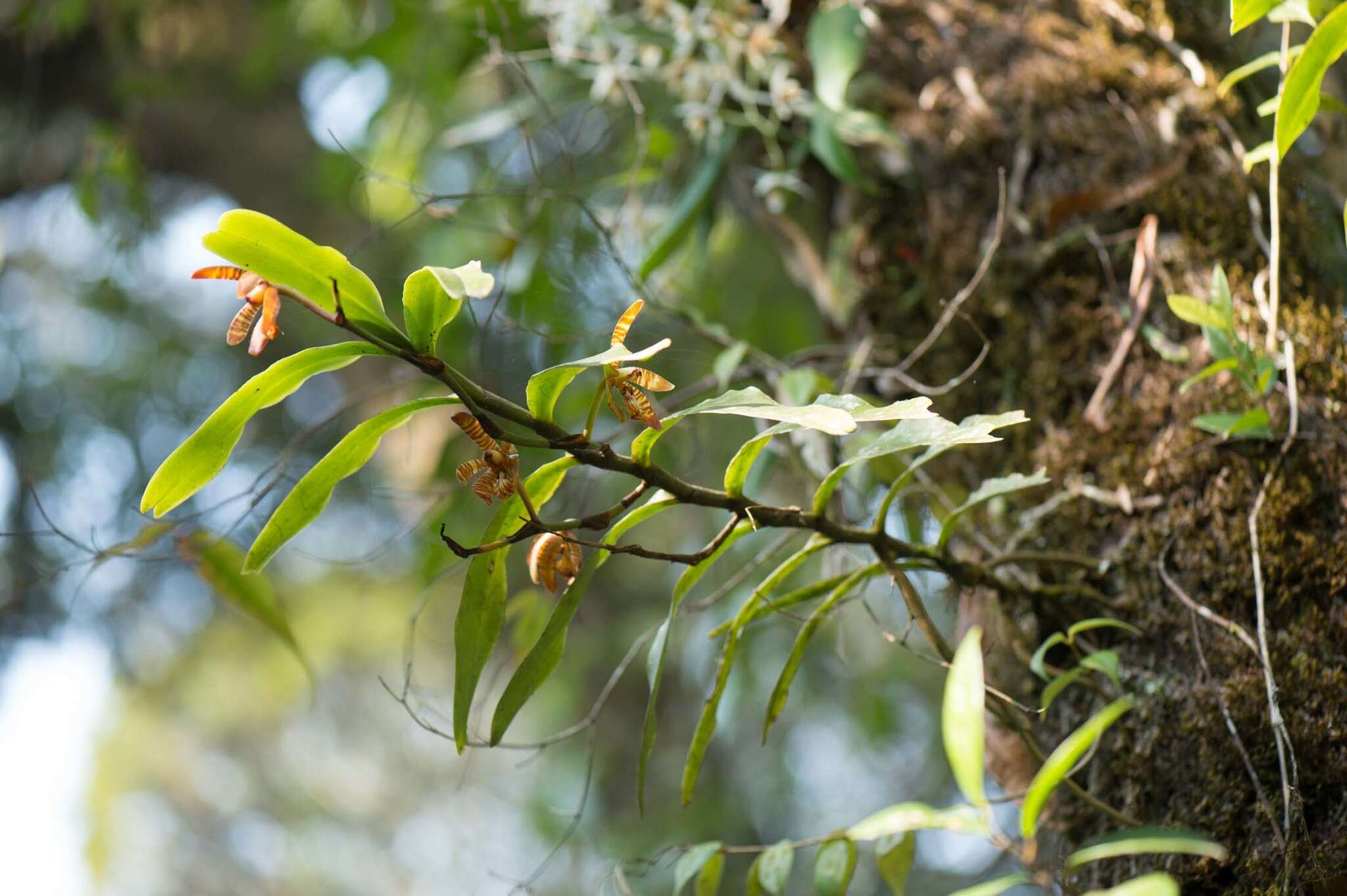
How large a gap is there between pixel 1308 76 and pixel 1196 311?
154mm

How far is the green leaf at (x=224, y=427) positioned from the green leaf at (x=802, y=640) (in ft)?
0.90

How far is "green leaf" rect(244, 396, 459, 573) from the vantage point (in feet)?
1.41

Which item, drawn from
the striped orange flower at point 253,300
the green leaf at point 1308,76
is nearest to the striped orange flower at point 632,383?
the striped orange flower at point 253,300

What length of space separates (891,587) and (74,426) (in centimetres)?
216

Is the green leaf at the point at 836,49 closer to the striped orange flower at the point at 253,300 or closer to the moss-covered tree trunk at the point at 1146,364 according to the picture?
the moss-covered tree trunk at the point at 1146,364

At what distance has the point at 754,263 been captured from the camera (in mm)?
1669

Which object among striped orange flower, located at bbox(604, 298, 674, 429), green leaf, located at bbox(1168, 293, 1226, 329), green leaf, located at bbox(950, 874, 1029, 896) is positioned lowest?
green leaf, located at bbox(950, 874, 1029, 896)

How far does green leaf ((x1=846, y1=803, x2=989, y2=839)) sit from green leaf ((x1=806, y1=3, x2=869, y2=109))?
0.62 metres

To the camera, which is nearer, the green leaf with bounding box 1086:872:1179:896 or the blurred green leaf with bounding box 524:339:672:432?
the green leaf with bounding box 1086:872:1179:896

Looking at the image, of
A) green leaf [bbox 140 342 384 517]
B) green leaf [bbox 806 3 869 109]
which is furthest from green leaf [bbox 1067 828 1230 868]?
green leaf [bbox 806 3 869 109]

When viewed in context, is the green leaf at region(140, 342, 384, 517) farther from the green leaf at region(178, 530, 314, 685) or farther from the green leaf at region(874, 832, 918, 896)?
the green leaf at region(874, 832, 918, 896)

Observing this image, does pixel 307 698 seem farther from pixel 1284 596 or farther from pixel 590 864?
pixel 1284 596

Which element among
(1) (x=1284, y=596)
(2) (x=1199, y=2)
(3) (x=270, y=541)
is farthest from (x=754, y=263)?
(3) (x=270, y=541)

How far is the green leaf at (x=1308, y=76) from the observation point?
1.42 ft
